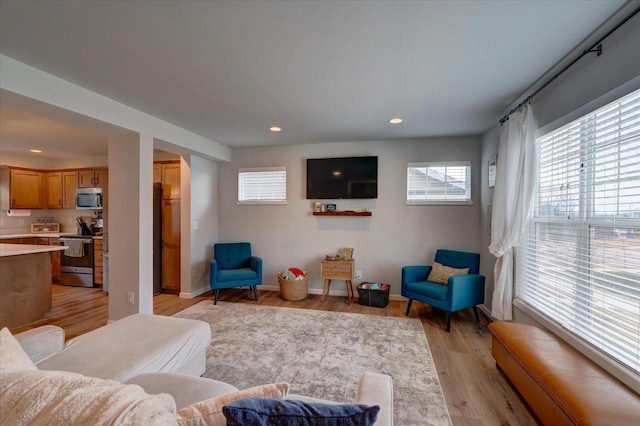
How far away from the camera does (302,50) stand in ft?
6.44

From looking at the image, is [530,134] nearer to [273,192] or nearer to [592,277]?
[592,277]

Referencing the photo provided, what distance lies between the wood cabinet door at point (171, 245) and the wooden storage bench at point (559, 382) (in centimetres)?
461

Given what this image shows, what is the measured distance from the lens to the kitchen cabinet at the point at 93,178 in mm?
5309

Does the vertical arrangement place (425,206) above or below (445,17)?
below

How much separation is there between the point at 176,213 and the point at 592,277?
519cm

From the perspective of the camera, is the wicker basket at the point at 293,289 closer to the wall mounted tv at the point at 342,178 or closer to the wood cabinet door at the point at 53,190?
the wall mounted tv at the point at 342,178

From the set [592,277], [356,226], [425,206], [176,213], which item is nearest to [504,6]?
[592,277]

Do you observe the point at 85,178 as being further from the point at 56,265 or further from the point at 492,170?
the point at 492,170

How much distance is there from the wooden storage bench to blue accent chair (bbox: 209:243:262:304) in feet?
10.5

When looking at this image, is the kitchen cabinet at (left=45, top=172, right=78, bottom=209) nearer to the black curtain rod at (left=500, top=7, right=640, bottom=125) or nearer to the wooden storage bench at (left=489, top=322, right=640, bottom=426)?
the wooden storage bench at (left=489, top=322, right=640, bottom=426)

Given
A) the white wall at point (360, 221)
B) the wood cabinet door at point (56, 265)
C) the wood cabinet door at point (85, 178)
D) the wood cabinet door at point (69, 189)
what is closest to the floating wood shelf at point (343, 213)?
the white wall at point (360, 221)

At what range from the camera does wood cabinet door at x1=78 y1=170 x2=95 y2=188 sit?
5.38 metres

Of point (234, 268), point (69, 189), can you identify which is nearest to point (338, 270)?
point (234, 268)

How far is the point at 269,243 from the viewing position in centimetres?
488
